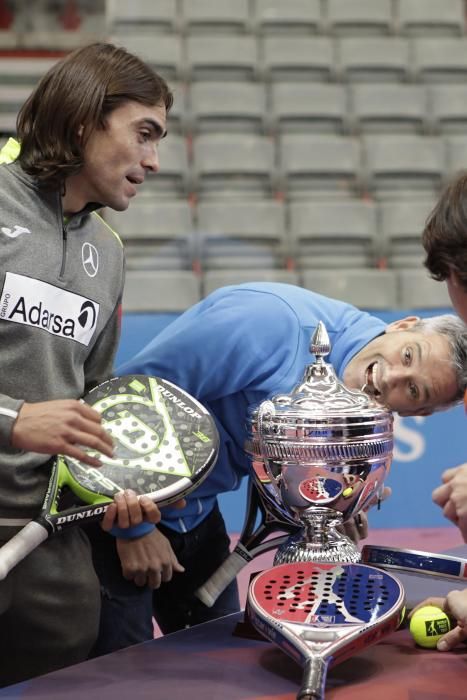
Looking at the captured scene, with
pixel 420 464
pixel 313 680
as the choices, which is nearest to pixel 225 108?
pixel 420 464

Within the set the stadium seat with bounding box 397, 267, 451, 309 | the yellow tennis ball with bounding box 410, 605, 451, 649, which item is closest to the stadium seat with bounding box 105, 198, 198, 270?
the stadium seat with bounding box 397, 267, 451, 309

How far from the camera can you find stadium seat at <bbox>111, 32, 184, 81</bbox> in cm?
581

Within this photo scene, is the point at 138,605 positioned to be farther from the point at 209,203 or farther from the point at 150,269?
the point at 209,203

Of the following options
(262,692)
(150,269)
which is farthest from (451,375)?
(150,269)

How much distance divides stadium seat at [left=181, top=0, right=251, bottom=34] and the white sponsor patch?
5.14 meters

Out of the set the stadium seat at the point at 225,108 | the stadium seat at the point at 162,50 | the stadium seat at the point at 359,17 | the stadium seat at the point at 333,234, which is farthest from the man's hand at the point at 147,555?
the stadium seat at the point at 359,17

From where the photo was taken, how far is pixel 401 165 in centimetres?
557

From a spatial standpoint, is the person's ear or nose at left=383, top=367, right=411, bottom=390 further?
the person's ear

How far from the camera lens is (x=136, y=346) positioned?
370 cm

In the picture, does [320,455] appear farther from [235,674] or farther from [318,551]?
[235,674]

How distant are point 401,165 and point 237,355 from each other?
4.32 metres

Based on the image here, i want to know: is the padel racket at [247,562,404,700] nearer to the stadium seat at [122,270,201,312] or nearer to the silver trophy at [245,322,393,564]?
the silver trophy at [245,322,393,564]

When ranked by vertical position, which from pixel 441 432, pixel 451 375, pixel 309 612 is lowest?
pixel 441 432

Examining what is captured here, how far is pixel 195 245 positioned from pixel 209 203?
387mm
